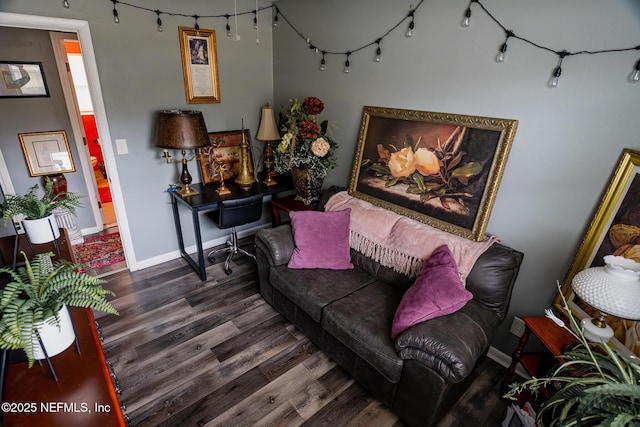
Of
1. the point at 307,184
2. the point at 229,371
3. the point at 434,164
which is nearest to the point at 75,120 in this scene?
the point at 307,184

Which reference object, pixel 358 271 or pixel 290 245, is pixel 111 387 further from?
pixel 358 271

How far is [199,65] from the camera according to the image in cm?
291

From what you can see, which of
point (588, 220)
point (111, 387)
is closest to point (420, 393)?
point (588, 220)

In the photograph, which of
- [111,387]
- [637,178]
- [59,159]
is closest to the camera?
[111,387]

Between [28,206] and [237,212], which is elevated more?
[28,206]

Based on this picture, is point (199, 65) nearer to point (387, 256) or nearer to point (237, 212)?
point (237, 212)

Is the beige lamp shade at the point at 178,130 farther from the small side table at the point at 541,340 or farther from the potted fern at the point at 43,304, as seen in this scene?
the small side table at the point at 541,340

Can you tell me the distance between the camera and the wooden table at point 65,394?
0.95m

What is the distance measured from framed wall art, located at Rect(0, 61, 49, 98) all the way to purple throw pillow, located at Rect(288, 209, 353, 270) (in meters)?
3.03

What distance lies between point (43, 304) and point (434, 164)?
2192 mm

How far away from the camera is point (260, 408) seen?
71.6 inches

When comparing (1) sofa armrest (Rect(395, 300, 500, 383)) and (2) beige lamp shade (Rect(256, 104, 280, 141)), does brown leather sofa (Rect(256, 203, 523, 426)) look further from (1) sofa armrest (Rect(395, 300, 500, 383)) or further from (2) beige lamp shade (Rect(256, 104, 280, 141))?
(2) beige lamp shade (Rect(256, 104, 280, 141))

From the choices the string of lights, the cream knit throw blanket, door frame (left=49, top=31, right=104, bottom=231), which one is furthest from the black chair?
door frame (left=49, top=31, right=104, bottom=231)

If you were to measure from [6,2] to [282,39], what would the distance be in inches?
82.1
